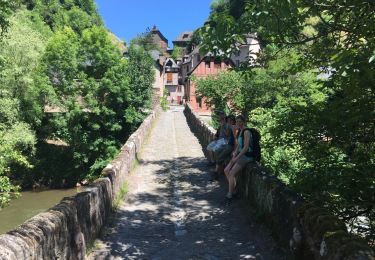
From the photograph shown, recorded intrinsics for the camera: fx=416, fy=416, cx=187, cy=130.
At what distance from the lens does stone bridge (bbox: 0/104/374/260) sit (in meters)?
4.71

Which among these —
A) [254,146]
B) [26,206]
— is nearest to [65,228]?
[254,146]

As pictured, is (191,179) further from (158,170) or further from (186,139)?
(186,139)

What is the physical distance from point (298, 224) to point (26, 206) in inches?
Result: 1039

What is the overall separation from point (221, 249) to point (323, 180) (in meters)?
2.03

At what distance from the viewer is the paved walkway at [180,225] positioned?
6.65 m

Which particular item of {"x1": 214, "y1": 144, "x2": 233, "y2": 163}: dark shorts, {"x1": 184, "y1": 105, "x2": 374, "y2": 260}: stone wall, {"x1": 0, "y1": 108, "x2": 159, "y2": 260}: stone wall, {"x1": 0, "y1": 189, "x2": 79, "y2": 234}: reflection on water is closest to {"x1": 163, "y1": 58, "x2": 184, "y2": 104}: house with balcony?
{"x1": 0, "y1": 189, "x2": 79, "y2": 234}: reflection on water

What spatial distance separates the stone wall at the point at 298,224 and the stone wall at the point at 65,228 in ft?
9.54

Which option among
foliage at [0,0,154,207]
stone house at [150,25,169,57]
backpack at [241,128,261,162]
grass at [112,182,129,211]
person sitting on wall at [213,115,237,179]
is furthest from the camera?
stone house at [150,25,169,57]

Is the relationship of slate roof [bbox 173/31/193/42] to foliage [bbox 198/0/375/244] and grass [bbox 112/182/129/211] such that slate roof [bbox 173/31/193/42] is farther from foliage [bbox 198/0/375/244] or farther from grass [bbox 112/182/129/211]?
foliage [bbox 198/0/375/244]

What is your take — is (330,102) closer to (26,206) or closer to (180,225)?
(180,225)

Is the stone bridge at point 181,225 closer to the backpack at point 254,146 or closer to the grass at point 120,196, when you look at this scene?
the grass at point 120,196

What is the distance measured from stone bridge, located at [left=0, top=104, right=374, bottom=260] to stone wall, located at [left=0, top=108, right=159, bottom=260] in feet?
0.03

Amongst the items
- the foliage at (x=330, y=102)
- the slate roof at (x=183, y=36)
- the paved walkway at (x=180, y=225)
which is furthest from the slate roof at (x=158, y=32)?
the foliage at (x=330, y=102)

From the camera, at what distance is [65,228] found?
5.55 metres
